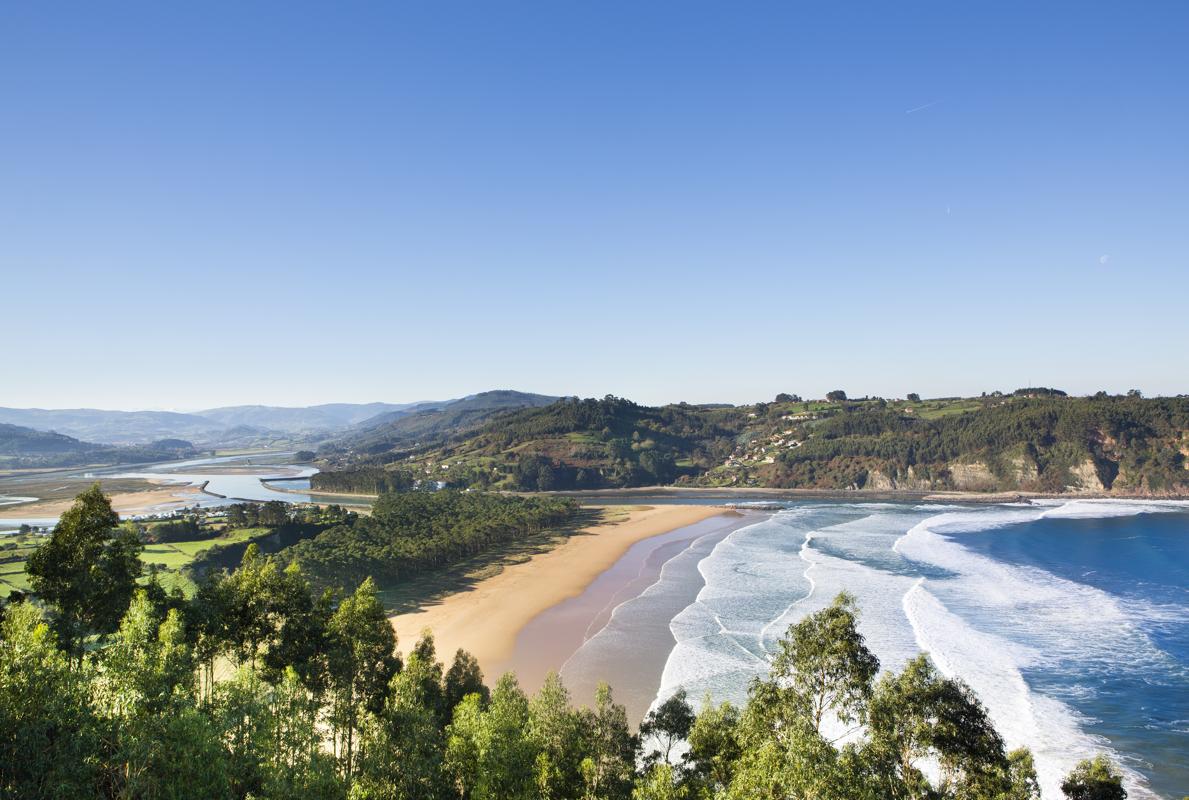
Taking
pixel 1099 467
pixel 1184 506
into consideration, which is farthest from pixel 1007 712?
pixel 1099 467

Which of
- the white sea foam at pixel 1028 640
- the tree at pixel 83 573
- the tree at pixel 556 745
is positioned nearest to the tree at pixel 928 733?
the tree at pixel 556 745

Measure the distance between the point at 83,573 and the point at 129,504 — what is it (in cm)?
15842

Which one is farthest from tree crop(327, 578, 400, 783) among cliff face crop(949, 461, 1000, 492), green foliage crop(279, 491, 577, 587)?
cliff face crop(949, 461, 1000, 492)

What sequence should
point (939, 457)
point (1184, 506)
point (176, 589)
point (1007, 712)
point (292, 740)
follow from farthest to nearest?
point (939, 457) → point (1184, 506) → point (1007, 712) → point (176, 589) → point (292, 740)

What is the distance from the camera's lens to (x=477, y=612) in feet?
190

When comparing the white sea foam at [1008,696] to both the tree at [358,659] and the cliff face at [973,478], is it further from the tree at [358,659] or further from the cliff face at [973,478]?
the cliff face at [973,478]

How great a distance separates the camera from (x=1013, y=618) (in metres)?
52.8

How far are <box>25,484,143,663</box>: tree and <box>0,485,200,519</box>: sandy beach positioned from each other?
128220 millimetres

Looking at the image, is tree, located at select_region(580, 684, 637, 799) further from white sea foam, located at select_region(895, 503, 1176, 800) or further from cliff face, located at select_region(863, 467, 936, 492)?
cliff face, located at select_region(863, 467, 936, 492)

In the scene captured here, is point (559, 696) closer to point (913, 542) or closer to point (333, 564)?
point (333, 564)

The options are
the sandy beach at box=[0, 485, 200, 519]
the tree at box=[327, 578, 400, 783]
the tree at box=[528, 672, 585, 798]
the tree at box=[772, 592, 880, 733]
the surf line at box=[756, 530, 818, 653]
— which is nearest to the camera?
the tree at box=[772, 592, 880, 733]

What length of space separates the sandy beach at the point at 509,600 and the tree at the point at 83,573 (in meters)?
20.3

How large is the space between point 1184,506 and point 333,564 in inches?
5868

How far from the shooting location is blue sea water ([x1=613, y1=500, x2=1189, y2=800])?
34.5 meters
